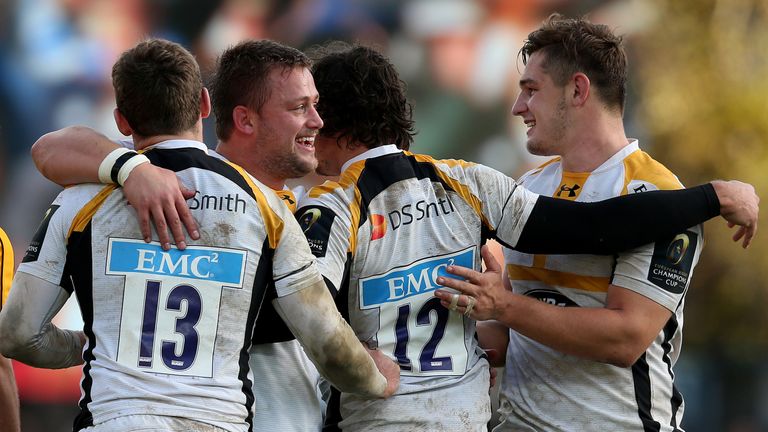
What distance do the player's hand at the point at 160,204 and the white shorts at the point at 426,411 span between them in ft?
3.38

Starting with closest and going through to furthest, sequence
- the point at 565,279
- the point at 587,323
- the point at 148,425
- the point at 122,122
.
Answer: the point at 148,425, the point at 122,122, the point at 587,323, the point at 565,279

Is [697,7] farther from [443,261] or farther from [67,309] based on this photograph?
[443,261]

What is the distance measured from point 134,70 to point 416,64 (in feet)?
29.2

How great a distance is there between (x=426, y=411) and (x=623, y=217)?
113cm

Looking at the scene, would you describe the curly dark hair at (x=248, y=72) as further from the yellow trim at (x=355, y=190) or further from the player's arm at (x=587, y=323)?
the player's arm at (x=587, y=323)

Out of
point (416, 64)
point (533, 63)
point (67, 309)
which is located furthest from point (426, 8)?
point (533, 63)

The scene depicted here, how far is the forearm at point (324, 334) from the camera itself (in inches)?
144

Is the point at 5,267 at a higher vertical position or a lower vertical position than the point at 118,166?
lower

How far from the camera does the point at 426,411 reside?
399cm

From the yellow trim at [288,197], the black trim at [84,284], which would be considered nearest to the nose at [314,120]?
the yellow trim at [288,197]

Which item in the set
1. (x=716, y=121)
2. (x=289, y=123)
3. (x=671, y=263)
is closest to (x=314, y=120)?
(x=289, y=123)

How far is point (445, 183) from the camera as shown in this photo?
13.6ft

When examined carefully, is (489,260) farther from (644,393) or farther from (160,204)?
(160,204)

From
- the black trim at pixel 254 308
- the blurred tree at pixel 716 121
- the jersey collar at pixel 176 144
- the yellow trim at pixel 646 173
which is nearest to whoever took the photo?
the black trim at pixel 254 308
